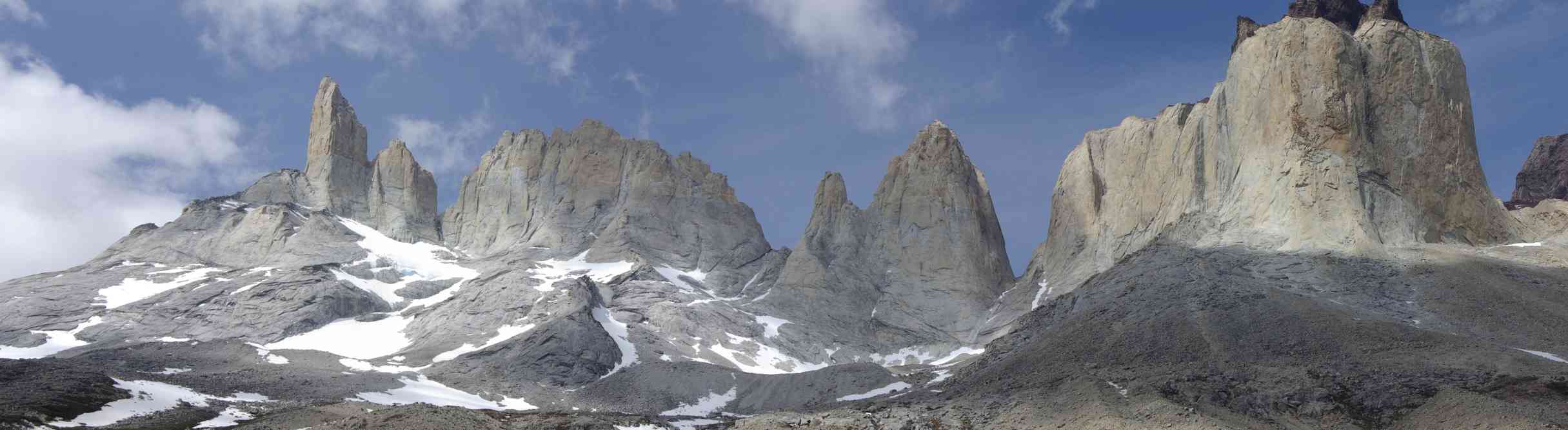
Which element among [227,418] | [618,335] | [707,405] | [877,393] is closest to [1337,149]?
[877,393]

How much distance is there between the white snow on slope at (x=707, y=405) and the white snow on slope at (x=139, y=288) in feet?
265

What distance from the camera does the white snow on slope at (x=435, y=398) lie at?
340 ft

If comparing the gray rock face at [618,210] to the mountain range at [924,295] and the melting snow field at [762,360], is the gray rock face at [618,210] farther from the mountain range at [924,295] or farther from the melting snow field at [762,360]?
the melting snow field at [762,360]

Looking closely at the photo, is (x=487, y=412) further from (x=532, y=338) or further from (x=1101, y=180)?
(x=1101, y=180)

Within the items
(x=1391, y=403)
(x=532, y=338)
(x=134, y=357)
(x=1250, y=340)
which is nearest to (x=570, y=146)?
(x=532, y=338)

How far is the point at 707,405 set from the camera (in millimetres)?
110438

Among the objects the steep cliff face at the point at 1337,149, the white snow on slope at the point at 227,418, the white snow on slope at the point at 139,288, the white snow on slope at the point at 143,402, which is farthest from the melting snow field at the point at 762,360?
the white snow on slope at the point at 139,288

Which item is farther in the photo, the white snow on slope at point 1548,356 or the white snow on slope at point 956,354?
the white snow on slope at point 956,354

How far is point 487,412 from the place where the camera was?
88625 mm

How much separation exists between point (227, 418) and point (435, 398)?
26.1 metres

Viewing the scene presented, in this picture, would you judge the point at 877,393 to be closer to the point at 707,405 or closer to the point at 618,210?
the point at 707,405

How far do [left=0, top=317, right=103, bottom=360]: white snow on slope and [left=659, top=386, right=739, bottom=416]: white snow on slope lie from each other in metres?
69.6

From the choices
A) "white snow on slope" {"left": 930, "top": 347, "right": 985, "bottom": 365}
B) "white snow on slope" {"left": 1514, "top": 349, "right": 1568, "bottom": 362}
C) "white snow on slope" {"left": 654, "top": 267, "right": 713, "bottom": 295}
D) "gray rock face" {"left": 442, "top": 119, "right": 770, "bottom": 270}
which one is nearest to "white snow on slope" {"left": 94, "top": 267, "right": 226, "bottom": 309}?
"gray rock face" {"left": 442, "top": 119, "right": 770, "bottom": 270}

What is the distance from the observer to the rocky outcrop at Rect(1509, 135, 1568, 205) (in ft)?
565
